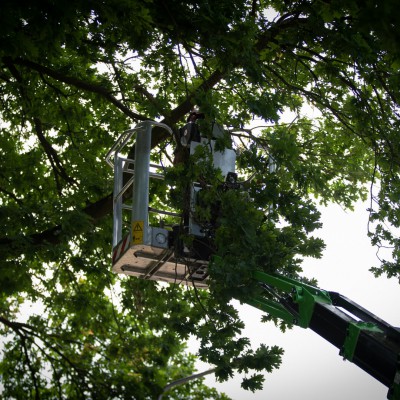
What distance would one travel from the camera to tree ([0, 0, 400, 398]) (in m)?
7.81

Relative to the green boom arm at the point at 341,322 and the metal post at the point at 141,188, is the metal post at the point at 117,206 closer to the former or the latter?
the metal post at the point at 141,188

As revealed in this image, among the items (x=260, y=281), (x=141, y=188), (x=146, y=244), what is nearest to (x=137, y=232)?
(x=146, y=244)

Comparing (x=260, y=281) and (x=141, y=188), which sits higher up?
(x=141, y=188)

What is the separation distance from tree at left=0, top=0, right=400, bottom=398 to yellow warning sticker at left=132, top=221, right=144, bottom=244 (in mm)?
682

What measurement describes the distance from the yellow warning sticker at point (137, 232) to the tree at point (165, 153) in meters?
0.68

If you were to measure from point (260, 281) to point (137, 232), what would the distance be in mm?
1233

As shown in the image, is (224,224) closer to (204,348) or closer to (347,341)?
(204,348)

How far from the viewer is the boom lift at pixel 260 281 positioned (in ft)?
21.2

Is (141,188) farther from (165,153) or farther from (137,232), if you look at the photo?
(165,153)

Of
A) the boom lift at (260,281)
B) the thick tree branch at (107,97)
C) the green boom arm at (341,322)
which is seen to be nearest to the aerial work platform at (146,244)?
the boom lift at (260,281)

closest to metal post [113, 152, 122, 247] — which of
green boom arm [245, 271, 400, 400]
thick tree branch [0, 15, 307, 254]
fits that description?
thick tree branch [0, 15, 307, 254]

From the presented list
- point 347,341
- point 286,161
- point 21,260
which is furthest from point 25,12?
point 21,260

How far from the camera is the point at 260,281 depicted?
7336mm

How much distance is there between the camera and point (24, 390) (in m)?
13.2
